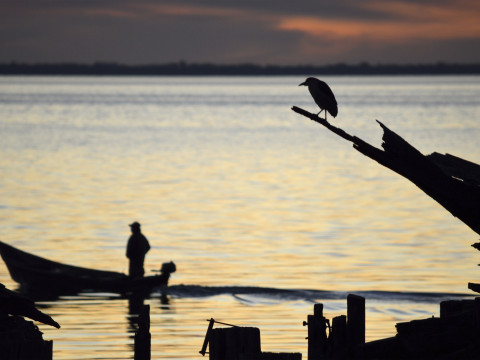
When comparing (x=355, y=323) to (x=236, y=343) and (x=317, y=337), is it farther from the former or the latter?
(x=236, y=343)

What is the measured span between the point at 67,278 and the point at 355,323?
17.2 m

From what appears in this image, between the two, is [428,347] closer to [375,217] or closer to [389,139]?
[389,139]

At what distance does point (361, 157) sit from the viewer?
81312 mm

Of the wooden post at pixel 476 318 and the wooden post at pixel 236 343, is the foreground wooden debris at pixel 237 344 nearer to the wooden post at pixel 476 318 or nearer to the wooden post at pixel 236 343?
the wooden post at pixel 236 343

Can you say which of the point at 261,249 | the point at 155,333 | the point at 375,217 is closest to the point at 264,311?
the point at 155,333

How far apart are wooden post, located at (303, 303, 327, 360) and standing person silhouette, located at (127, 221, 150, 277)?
47.0 feet

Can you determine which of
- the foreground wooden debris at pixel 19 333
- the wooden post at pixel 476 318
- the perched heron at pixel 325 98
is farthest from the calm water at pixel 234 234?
the wooden post at pixel 476 318

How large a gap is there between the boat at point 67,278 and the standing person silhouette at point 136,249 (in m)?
0.24

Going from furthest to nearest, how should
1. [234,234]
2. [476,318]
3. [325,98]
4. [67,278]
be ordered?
[234,234] → [67,278] → [325,98] → [476,318]

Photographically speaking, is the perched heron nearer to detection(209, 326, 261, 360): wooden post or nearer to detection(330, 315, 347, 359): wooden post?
detection(330, 315, 347, 359): wooden post

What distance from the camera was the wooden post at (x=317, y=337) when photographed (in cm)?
1136

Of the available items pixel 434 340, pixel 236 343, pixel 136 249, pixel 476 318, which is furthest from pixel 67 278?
pixel 476 318

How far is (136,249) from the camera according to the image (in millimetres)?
26172

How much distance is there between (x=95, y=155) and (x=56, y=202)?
3287 centimetres
